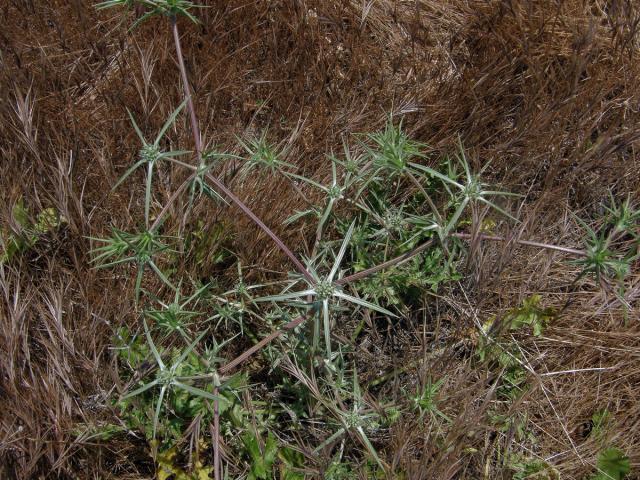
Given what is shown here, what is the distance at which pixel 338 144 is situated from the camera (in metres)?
2.65

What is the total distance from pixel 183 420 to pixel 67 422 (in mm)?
390

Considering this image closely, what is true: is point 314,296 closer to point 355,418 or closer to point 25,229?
point 355,418

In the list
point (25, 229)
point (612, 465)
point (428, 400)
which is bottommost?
point (612, 465)

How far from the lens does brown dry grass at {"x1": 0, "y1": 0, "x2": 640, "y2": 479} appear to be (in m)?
2.19

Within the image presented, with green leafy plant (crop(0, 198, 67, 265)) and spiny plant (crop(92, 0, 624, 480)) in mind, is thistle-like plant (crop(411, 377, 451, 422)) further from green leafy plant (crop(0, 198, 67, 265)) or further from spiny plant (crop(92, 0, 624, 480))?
green leafy plant (crop(0, 198, 67, 265))

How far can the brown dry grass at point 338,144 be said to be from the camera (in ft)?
7.17

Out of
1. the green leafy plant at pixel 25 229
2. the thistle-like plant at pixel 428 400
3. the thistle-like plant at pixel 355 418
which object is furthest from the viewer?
the green leafy plant at pixel 25 229

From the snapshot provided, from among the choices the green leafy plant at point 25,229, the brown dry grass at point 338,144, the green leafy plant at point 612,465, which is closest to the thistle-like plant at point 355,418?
the brown dry grass at point 338,144

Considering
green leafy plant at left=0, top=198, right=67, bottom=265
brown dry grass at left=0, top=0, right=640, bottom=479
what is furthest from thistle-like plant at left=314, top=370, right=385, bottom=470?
green leafy plant at left=0, top=198, right=67, bottom=265

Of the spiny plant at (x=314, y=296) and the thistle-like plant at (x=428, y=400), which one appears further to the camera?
the thistle-like plant at (x=428, y=400)

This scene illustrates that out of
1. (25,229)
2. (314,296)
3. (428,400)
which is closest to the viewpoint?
(314,296)

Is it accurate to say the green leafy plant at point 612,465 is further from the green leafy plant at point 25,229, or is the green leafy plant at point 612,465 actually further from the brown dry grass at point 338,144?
the green leafy plant at point 25,229

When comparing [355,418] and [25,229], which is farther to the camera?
[25,229]

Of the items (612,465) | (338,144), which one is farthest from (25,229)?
(612,465)
